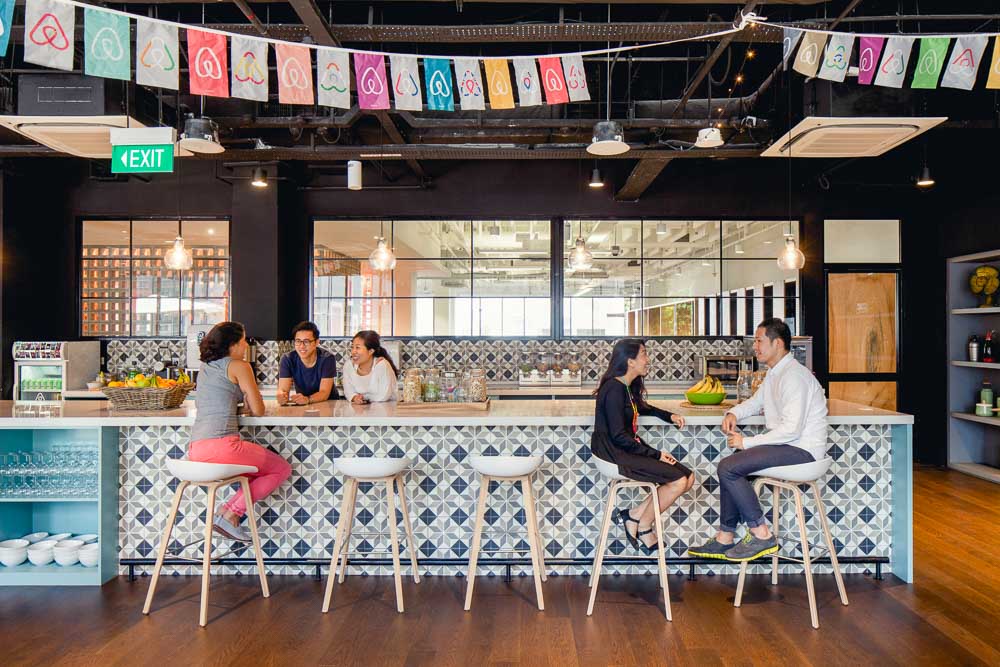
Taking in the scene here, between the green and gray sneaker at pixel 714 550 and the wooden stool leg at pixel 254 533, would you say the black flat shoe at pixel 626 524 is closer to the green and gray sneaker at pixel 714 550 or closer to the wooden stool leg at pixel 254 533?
the green and gray sneaker at pixel 714 550

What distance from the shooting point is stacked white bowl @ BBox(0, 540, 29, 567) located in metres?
4.00

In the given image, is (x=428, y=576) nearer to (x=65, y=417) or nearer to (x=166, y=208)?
(x=65, y=417)

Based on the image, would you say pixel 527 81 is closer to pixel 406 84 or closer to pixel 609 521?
pixel 406 84

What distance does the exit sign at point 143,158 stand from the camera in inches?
177

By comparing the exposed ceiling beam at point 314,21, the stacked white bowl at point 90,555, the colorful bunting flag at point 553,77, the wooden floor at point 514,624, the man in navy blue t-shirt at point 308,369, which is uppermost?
the exposed ceiling beam at point 314,21

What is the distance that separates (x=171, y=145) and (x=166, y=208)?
11.4 feet

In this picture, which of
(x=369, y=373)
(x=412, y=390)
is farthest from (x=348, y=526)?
(x=369, y=373)

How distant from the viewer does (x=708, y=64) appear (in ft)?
14.5

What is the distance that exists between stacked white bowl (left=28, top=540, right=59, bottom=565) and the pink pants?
1.10 meters

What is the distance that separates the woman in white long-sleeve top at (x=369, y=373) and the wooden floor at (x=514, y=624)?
47.2 inches

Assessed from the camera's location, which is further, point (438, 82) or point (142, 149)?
point (142, 149)

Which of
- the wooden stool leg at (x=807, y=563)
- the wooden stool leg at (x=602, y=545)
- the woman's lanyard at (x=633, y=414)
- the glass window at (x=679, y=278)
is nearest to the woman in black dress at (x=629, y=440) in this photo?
the woman's lanyard at (x=633, y=414)

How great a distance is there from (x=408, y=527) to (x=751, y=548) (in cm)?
184

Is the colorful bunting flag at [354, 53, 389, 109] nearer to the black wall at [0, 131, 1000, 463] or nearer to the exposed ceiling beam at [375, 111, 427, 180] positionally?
the exposed ceiling beam at [375, 111, 427, 180]
